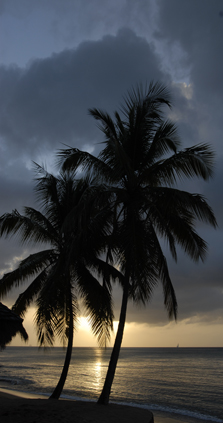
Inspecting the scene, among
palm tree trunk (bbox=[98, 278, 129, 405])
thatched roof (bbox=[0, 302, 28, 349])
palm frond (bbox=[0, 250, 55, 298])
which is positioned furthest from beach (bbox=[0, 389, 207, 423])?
palm frond (bbox=[0, 250, 55, 298])

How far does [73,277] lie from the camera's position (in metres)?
11.4

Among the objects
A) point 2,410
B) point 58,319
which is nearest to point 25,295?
point 58,319

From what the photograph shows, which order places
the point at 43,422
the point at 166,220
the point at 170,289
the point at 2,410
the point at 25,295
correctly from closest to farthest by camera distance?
1. the point at 43,422
2. the point at 2,410
3. the point at 170,289
4. the point at 166,220
5. the point at 25,295

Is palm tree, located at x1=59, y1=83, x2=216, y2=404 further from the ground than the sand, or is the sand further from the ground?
palm tree, located at x1=59, y1=83, x2=216, y2=404

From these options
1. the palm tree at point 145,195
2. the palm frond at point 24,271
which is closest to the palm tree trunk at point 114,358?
the palm tree at point 145,195

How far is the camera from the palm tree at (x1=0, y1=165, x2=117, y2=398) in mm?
10086

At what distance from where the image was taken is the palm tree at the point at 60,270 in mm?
10086

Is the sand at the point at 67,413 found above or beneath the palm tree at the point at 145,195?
beneath

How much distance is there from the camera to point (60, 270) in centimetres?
1051

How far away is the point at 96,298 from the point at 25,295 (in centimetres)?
268

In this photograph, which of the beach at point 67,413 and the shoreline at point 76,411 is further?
the shoreline at point 76,411

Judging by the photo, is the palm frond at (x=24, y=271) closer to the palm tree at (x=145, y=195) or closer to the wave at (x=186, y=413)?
the palm tree at (x=145, y=195)

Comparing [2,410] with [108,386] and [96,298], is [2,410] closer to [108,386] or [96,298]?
[108,386]

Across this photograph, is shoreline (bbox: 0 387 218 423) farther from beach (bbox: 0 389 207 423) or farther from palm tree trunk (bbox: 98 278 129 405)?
palm tree trunk (bbox: 98 278 129 405)
